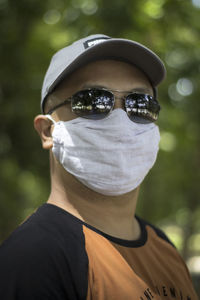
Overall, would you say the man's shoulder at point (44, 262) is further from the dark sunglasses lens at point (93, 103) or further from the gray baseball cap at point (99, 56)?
the gray baseball cap at point (99, 56)

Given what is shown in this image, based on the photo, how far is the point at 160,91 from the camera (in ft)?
19.4

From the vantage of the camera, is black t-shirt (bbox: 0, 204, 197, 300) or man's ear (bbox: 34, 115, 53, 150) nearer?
black t-shirt (bbox: 0, 204, 197, 300)

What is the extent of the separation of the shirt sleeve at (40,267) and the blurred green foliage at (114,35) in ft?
9.31

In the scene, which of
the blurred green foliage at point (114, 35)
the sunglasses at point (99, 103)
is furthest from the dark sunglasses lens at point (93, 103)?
the blurred green foliage at point (114, 35)

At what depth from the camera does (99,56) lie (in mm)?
2180

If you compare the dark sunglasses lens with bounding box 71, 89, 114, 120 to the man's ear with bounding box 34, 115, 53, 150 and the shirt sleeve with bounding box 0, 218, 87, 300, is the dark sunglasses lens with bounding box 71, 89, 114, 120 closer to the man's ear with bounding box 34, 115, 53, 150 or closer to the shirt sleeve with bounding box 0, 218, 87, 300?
the man's ear with bounding box 34, 115, 53, 150

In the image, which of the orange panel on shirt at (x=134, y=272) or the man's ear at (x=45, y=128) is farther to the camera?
the man's ear at (x=45, y=128)

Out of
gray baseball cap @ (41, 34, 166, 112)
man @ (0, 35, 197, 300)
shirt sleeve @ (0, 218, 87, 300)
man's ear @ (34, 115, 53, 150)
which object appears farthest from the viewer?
man's ear @ (34, 115, 53, 150)

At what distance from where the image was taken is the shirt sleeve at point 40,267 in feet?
5.06

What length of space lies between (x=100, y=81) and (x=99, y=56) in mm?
154

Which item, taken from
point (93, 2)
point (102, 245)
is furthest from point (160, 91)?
point (102, 245)

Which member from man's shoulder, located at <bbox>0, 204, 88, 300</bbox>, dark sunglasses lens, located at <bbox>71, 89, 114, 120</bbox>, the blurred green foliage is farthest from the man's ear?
the blurred green foliage

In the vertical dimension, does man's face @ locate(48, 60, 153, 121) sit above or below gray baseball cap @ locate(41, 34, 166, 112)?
below

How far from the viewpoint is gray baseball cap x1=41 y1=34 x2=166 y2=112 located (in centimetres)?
210
